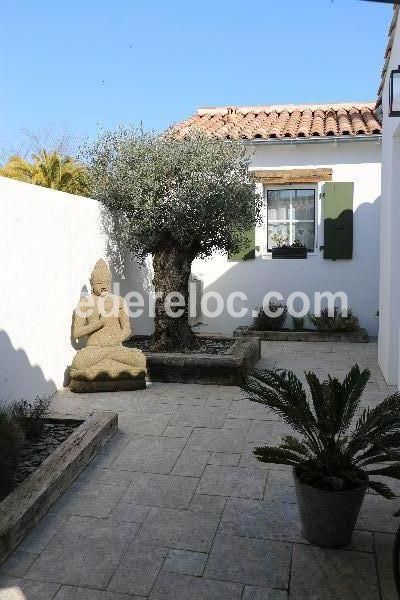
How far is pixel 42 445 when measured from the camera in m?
4.58

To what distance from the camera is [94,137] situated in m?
7.88

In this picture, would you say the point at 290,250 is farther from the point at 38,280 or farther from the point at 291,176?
the point at 38,280

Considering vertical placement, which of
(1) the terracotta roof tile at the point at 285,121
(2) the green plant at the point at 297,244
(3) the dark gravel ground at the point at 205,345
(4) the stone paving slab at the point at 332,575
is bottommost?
(4) the stone paving slab at the point at 332,575

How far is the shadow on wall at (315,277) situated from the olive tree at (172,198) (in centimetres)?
239

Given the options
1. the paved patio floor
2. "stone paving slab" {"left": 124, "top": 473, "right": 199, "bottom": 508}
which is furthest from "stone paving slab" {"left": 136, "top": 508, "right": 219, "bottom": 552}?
"stone paving slab" {"left": 124, "top": 473, "right": 199, "bottom": 508}

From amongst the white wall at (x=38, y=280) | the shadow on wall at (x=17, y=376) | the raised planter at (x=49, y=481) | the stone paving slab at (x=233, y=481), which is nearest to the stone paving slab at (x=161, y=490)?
the stone paving slab at (x=233, y=481)

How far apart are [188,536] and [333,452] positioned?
3.47 feet

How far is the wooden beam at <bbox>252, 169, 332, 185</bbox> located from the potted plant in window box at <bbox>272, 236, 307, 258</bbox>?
121 centimetres

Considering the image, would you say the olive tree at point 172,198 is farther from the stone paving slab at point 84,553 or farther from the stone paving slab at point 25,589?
the stone paving slab at point 25,589

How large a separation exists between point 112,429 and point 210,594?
2.44 meters

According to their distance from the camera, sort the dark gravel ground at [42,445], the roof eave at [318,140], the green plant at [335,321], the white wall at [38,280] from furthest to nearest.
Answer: the green plant at [335,321], the roof eave at [318,140], the white wall at [38,280], the dark gravel ground at [42,445]

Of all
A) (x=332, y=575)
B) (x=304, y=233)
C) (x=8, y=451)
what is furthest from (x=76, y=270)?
(x=304, y=233)

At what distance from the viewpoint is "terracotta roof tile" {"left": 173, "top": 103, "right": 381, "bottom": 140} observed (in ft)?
32.2

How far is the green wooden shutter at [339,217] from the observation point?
9945 millimetres
